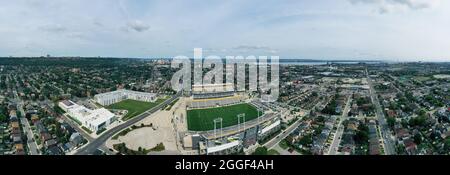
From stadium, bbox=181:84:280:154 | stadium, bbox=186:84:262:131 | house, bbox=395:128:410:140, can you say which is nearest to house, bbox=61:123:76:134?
stadium, bbox=181:84:280:154

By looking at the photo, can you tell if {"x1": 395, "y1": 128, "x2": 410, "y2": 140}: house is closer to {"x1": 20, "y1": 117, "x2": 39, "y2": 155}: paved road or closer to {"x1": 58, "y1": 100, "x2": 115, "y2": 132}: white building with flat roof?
{"x1": 58, "y1": 100, "x2": 115, "y2": 132}: white building with flat roof

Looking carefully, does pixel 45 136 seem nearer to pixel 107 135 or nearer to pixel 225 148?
pixel 107 135

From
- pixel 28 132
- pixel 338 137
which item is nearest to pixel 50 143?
pixel 28 132

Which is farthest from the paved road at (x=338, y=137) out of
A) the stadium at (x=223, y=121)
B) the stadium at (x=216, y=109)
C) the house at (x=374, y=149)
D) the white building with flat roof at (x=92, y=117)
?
the white building with flat roof at (x=92, y=117)

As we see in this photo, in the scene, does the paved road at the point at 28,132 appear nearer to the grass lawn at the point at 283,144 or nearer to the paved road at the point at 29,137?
the paved road at the point at 29,137

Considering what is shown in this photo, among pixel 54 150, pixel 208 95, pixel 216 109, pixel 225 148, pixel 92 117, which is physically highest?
pixel 208 95
